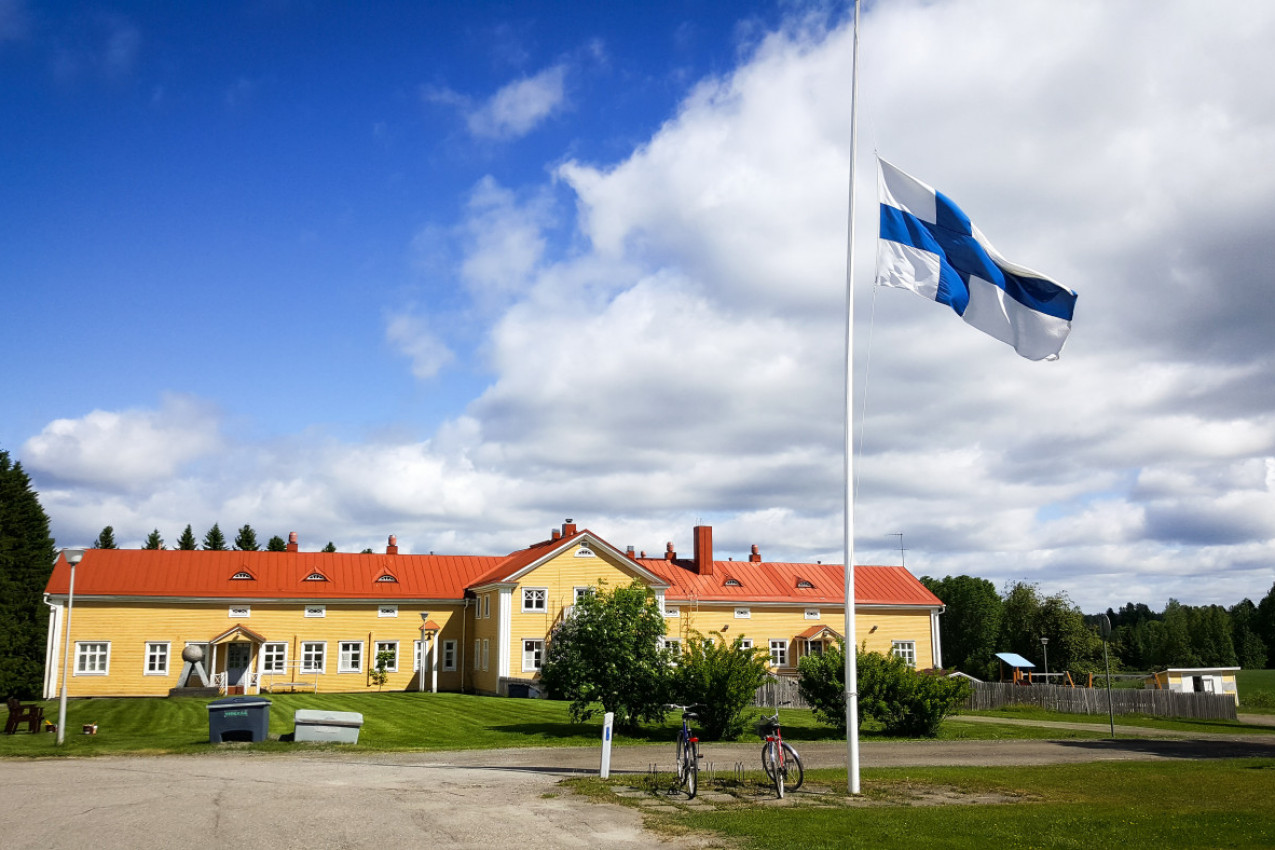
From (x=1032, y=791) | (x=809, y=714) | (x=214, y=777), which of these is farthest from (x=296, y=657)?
(x=1032, y=791)

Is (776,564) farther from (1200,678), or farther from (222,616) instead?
(222,616)

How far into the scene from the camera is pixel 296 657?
45.6m

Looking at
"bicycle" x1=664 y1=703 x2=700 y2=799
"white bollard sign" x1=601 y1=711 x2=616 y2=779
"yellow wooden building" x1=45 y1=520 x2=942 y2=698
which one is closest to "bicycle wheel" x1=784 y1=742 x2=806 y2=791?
"bicycle" x1=664 y1=703 x2=700 y2=799

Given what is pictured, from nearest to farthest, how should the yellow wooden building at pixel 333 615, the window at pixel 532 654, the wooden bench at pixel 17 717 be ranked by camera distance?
Answer: the wooden bench at pixel 17 717 < the yellow wooden building at pixel 333 615 < the window at pixel 532 654

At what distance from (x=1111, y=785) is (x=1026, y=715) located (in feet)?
86.0

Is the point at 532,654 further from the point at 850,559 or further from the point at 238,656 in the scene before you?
the point at 850,559

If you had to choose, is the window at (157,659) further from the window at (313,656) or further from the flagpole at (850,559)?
the flagpole at (850,559)

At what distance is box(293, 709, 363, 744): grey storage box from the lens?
21.9m

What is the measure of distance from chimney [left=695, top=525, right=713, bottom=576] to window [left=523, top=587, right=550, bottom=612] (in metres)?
12.3

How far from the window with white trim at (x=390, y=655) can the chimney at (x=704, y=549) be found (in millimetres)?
16953

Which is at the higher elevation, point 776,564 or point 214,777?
point 776,564

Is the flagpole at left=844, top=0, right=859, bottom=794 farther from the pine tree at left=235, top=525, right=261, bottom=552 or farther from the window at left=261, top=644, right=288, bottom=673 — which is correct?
the pine tree at left=235, top=525, right=261, bottom=552

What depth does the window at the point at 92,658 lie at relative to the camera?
42.8m

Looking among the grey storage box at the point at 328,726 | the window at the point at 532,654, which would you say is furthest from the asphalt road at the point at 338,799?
the window at the point at 532,654
